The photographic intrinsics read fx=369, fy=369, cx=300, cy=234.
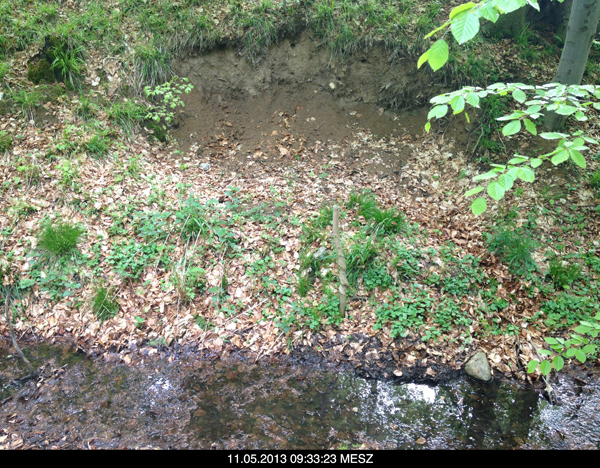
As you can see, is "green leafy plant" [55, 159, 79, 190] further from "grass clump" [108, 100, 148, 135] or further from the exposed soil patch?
the exposed soil patch

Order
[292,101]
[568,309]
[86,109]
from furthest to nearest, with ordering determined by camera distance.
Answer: [292,101], [86,109], [568,309]

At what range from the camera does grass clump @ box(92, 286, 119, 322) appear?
4562 millimetres

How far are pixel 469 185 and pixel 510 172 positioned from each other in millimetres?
3821

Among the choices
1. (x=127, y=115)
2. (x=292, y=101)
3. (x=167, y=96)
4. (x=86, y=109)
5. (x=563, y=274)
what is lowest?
(x=563, y=274)

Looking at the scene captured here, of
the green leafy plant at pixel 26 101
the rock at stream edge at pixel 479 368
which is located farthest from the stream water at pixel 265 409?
the green leafy plant at pixel 26 101

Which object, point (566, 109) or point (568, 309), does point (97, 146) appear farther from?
point (568, 309)

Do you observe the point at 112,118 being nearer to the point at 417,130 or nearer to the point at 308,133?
the point at 308,133

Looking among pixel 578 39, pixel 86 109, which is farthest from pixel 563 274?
pixel 86 109

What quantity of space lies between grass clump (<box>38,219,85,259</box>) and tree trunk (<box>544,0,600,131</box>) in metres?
7.26

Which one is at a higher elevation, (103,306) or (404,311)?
(103,306)

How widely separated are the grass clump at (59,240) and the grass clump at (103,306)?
2.59ft

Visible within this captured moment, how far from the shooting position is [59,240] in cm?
485

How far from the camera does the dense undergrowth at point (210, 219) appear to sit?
Result: 4562 millimetres

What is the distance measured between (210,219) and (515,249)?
411 cm
